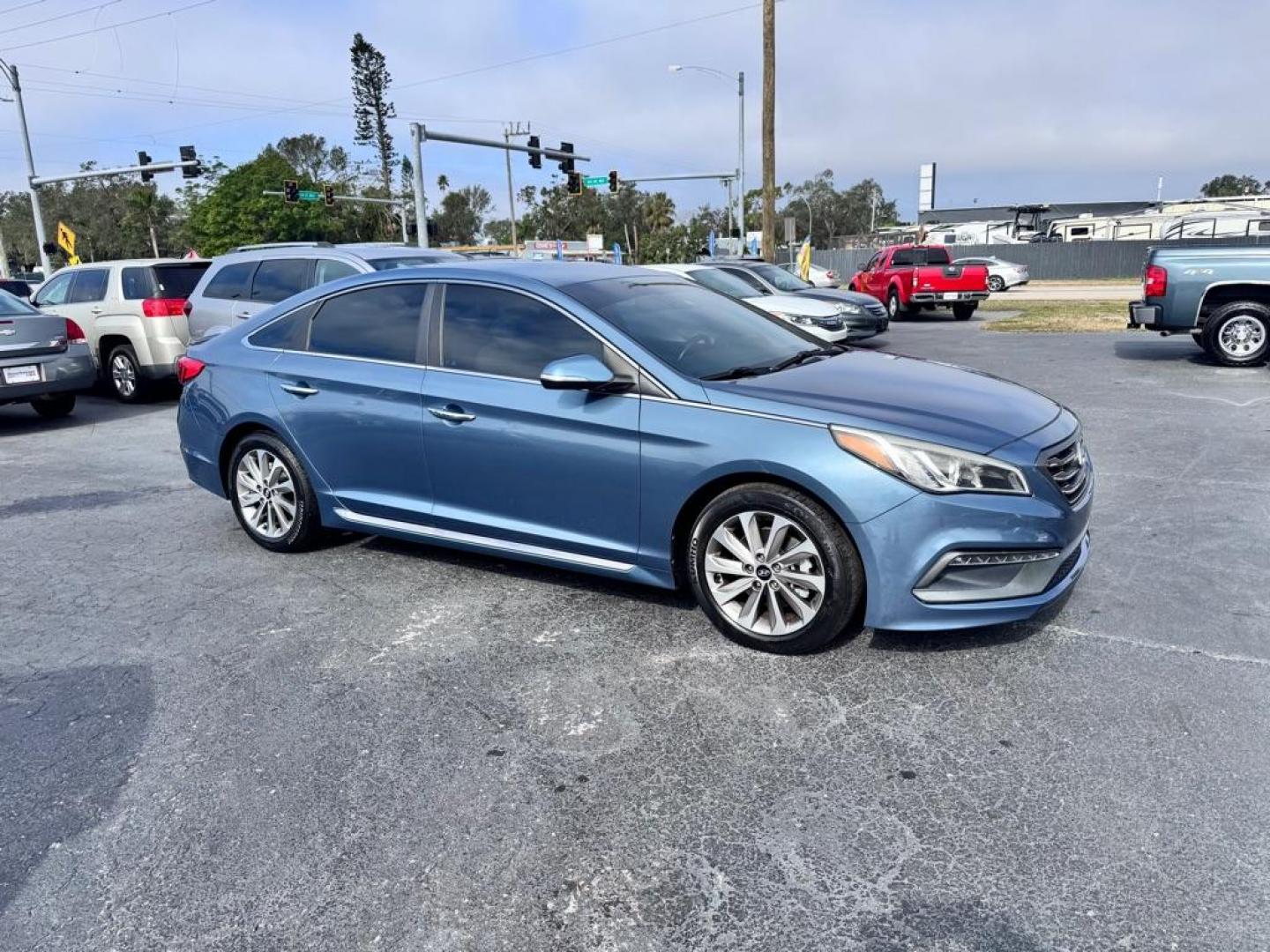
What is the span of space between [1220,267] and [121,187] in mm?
106660

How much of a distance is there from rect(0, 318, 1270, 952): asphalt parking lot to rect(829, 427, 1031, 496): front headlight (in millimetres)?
→ 767

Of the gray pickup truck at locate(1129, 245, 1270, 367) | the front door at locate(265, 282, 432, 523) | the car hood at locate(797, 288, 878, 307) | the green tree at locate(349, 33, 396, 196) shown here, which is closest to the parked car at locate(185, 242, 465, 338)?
the front door at locate(265, 282, 432, 523)

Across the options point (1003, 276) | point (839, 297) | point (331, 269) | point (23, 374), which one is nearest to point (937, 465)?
point (331, 269)

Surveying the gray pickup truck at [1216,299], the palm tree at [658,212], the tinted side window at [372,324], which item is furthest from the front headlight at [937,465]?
the palm tree at [658,212]

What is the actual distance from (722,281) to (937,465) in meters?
11.0

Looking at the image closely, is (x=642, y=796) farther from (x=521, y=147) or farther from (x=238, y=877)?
(x=521, y=147)

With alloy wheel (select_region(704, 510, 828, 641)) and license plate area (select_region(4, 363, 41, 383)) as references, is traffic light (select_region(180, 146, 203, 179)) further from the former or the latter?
alloy wheel (select_region(704, 510, 828, 641))

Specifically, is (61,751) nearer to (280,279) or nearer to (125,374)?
(280,279)

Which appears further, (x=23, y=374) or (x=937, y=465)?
(x=23, y=374)

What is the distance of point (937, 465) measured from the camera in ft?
12.1

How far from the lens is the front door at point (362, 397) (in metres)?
4.88

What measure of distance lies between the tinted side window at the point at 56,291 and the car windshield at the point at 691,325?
34.1 ft

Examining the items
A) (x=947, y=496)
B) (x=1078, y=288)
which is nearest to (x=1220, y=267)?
(x=947, y=496)

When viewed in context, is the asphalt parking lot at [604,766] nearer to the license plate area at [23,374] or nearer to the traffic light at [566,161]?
the license plate area at [23,374]
